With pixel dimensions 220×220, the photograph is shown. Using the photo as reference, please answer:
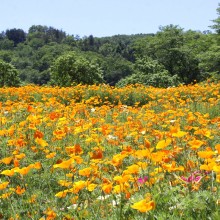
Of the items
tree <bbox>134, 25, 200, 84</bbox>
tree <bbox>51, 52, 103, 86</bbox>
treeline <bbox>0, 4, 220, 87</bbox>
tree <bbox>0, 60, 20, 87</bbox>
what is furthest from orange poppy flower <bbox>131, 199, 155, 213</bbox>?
tree <bbox>134, 25, 200, 84</bbox>

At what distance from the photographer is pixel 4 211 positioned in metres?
3.24

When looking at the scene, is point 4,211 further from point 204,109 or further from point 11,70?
point 11,70

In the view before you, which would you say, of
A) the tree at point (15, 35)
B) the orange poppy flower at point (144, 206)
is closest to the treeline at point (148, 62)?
the orange poppy flower at point (144, 206)

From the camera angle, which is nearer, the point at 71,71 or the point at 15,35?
the point at 71,71

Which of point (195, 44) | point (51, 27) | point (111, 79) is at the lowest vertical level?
point (111, 79)

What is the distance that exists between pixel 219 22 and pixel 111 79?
51.0 m

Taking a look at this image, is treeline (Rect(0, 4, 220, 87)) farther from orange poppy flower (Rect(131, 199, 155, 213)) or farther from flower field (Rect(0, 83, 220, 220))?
orange poppy flower (Rect(131, 199, 155, 213))

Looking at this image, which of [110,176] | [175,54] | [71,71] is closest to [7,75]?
[71,71]

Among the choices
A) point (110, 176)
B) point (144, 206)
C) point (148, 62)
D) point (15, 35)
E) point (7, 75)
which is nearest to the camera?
point (144, 206)

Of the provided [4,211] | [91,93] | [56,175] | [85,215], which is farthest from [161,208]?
[91,93]

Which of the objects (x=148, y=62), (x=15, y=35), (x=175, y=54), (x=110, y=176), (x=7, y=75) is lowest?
(x=110, y=176)

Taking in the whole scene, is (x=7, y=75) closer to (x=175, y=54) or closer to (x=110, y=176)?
(x=175, y=54)

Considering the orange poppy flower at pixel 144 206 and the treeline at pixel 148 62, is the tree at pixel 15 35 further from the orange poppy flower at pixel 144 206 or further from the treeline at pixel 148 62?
the orange poppy flower at pixel 144 206

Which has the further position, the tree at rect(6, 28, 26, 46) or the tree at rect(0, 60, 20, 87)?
the tree at rect(6, 28, 26, 46)
